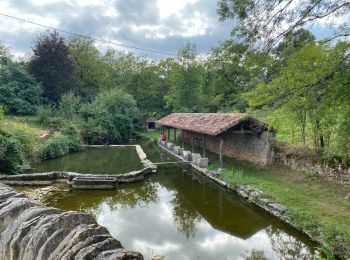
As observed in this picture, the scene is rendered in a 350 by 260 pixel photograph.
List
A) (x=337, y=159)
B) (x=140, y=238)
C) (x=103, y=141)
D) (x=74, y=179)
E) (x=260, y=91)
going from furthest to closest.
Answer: (x=103, y=141), (x=74, y=179), (x=337, y=159), (x=260, y=91), (x=140, y=238)

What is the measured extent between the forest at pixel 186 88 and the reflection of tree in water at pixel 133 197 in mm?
5319

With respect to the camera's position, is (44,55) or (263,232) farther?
(44,55)

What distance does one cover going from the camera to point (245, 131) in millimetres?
15117

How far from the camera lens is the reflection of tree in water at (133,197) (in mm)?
10768

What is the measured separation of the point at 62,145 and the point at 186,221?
1485 cm

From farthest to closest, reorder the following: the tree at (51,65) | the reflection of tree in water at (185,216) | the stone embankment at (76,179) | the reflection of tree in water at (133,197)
Result: the tree at (51,65), the stone embankment at (76,179), the reflection of tree in water at (133,197), the reflection of tree in water at (185,216)

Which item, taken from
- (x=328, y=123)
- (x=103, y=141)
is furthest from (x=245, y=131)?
(x=103, y=141)

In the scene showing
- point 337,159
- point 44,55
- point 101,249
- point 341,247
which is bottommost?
point 341,247

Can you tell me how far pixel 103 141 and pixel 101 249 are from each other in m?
25.0

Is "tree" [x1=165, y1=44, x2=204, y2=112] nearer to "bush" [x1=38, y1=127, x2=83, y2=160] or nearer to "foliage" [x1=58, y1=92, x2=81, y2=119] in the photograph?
"foliage" [x1=58, y1=92, x2=81, y2=119]

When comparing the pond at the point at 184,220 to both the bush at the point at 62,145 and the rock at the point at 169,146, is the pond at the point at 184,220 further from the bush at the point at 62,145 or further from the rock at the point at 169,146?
the rock at the point at 169,146

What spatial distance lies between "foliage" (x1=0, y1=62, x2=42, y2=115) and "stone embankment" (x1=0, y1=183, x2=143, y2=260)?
952 inches

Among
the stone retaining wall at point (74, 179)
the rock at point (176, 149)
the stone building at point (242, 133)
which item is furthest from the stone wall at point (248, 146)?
the stone retaining wall at point (74, 179)

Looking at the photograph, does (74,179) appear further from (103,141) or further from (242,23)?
(103,141)
